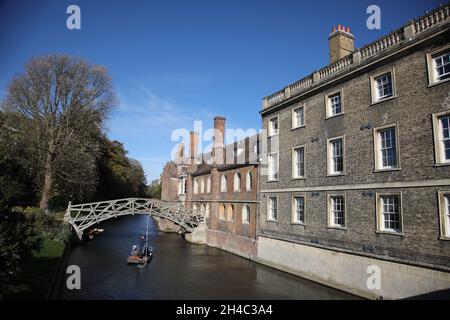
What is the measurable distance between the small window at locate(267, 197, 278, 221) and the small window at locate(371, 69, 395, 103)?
9.15 meters

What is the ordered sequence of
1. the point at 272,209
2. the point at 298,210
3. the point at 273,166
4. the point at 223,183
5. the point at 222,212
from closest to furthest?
the point at 298,210, the point at 272,209, the point at 273,166, the point at 222,212, the point at 223,183

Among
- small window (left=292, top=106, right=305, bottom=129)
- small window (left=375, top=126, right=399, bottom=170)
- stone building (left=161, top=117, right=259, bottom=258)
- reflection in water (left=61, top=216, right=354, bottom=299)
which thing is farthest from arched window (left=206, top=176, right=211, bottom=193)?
small window (left=375, top=126, right=399, bottom=170)

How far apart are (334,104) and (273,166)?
623 centimetres

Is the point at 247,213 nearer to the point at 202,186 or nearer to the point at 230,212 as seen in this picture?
the point at 230,212

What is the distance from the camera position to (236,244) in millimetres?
25703

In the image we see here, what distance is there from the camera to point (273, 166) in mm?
21656

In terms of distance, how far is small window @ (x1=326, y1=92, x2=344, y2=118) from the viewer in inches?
658

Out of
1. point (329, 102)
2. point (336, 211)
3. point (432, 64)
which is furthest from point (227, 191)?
point (432, 64)

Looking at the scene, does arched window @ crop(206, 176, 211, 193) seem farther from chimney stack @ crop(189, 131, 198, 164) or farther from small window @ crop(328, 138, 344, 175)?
small window @ crop(328, 138, 344, 175)

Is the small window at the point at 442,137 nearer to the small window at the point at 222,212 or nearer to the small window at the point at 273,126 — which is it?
the small window at the point at 273,126

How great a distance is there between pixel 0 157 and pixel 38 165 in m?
20.5

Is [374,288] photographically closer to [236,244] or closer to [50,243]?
[236,244]

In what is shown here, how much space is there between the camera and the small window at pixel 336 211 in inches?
620
